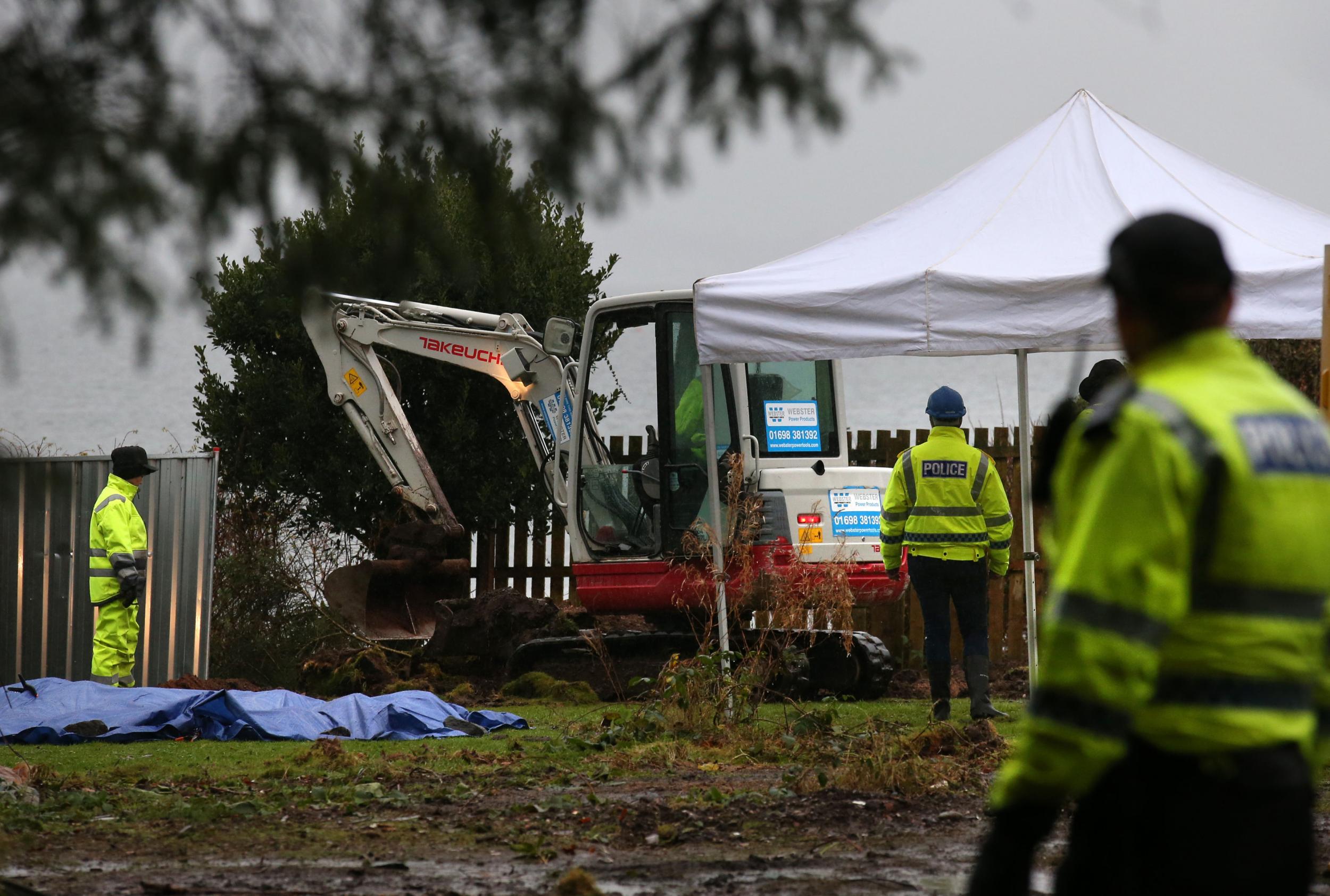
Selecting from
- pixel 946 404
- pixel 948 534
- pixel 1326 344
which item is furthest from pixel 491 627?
pixel 1326 344

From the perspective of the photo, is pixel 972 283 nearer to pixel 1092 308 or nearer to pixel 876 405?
pixel 1092 308

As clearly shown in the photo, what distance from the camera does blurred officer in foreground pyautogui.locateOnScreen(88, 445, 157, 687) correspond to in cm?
1085

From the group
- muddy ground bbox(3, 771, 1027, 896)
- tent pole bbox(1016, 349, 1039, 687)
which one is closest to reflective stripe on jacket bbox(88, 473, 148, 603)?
muddy ground bbox(3, 771, 1027, 896)

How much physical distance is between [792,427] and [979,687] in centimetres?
322

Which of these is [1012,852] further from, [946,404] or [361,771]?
[946,404]

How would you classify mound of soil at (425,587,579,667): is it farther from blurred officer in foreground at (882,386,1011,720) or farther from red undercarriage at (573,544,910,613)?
blurred officer in foreground at (882,386,1011,720)

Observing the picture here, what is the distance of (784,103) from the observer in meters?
3.33

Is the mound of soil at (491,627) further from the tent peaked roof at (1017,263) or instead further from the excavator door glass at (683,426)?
the tent peaked roof at (1017,263)

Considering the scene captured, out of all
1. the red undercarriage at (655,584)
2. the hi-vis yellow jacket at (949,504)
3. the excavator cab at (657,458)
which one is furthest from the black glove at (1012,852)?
the excavator cab at (657,458)

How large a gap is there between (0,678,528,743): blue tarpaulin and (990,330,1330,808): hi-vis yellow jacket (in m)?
7.24

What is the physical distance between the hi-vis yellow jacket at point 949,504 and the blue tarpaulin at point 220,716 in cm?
271

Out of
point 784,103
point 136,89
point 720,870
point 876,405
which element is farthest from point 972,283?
point 876,405

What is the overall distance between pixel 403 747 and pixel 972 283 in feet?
13.2

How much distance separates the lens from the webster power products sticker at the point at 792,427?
37.2ft
